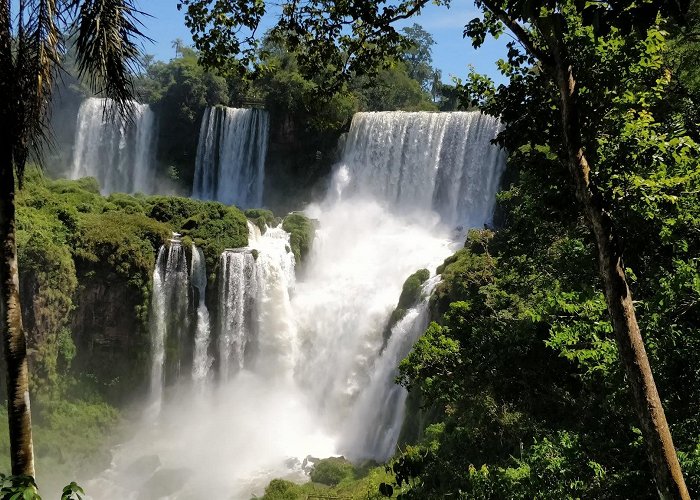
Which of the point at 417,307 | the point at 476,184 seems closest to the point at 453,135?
the point at 476,184

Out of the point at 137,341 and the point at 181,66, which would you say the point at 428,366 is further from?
the point at 181,66

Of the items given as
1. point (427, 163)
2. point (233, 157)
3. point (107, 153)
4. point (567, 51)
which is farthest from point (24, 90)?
point (107, 153)

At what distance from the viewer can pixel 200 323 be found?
20.9m

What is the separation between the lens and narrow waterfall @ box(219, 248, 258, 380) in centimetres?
2094

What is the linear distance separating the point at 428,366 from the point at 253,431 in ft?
44.2

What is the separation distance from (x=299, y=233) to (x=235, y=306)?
18.0 ft

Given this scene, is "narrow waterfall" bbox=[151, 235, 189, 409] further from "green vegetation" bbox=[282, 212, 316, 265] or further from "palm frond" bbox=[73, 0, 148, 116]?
"palm frond" bbox=[73, 0, 148, 116]

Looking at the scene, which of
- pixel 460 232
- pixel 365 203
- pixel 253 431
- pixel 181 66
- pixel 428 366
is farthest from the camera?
pixel 181 66

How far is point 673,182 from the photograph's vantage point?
174 inches

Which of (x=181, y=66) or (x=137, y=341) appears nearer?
(x=137, y=341)

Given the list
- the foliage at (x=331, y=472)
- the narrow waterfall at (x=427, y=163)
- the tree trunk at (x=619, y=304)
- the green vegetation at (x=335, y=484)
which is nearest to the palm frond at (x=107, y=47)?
the tree trunk at (x=619, y=304)

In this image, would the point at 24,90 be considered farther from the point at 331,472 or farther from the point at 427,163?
the point at 427,163

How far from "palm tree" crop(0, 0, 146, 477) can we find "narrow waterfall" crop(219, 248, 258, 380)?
1775 cm

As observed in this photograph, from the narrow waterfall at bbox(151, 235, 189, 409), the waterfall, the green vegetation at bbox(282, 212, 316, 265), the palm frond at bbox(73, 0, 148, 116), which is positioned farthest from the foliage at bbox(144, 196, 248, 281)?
the palm frond at bbox(73, 0, 148, 116)
